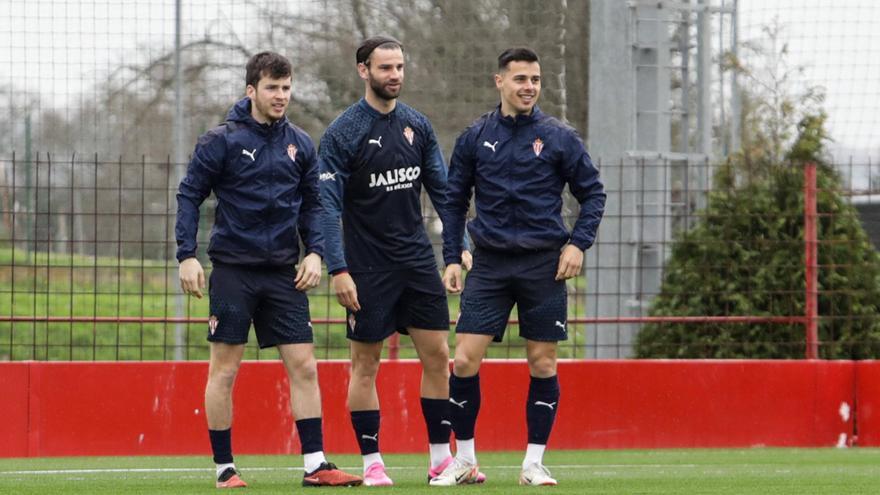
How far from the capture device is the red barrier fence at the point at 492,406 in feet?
33.6

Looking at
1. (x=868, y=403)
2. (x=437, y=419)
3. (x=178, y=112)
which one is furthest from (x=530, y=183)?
(x=178, y=112)

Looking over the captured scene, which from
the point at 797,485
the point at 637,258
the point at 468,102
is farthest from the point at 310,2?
the point at 797,485

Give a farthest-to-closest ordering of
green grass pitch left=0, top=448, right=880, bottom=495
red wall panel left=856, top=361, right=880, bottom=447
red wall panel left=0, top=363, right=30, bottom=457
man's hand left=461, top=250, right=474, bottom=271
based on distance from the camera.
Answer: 1. red wall panel left=856, top=361, right=880, bottom=447
2. red wall panel left=0, top=363, right=30, bottom=457
3. man's hand left=461, top=250, right=474, bottom=271
4. green grass pitch left=0, top=448, right=880, bottom=495

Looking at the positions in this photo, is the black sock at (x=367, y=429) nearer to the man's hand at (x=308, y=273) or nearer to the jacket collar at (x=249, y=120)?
the man's hand at (x=308, y=273)

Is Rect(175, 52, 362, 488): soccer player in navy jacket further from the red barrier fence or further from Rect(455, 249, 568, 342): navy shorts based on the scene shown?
the red barrier fence

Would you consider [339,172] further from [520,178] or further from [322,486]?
Answer: [322,486]

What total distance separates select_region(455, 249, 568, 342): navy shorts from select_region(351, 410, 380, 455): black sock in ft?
1.96

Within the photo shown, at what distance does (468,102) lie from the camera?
1366 cm

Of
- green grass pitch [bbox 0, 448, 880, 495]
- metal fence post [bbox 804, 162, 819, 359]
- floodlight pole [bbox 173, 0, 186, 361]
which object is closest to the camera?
green grass pitch [bbox 0, 448, 880, 495]

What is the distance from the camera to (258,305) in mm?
7117

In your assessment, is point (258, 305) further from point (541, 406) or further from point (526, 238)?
point (541, 406)

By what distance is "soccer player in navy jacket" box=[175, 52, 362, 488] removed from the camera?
6965 mm

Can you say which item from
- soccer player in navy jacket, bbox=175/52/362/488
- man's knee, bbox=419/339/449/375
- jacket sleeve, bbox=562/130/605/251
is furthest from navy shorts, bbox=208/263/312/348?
jacket sleeve, bbox=562/130/605/251

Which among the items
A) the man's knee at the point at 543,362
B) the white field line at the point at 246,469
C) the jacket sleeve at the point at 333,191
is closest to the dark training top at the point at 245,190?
the jacket sleeve at the point at 333,191
